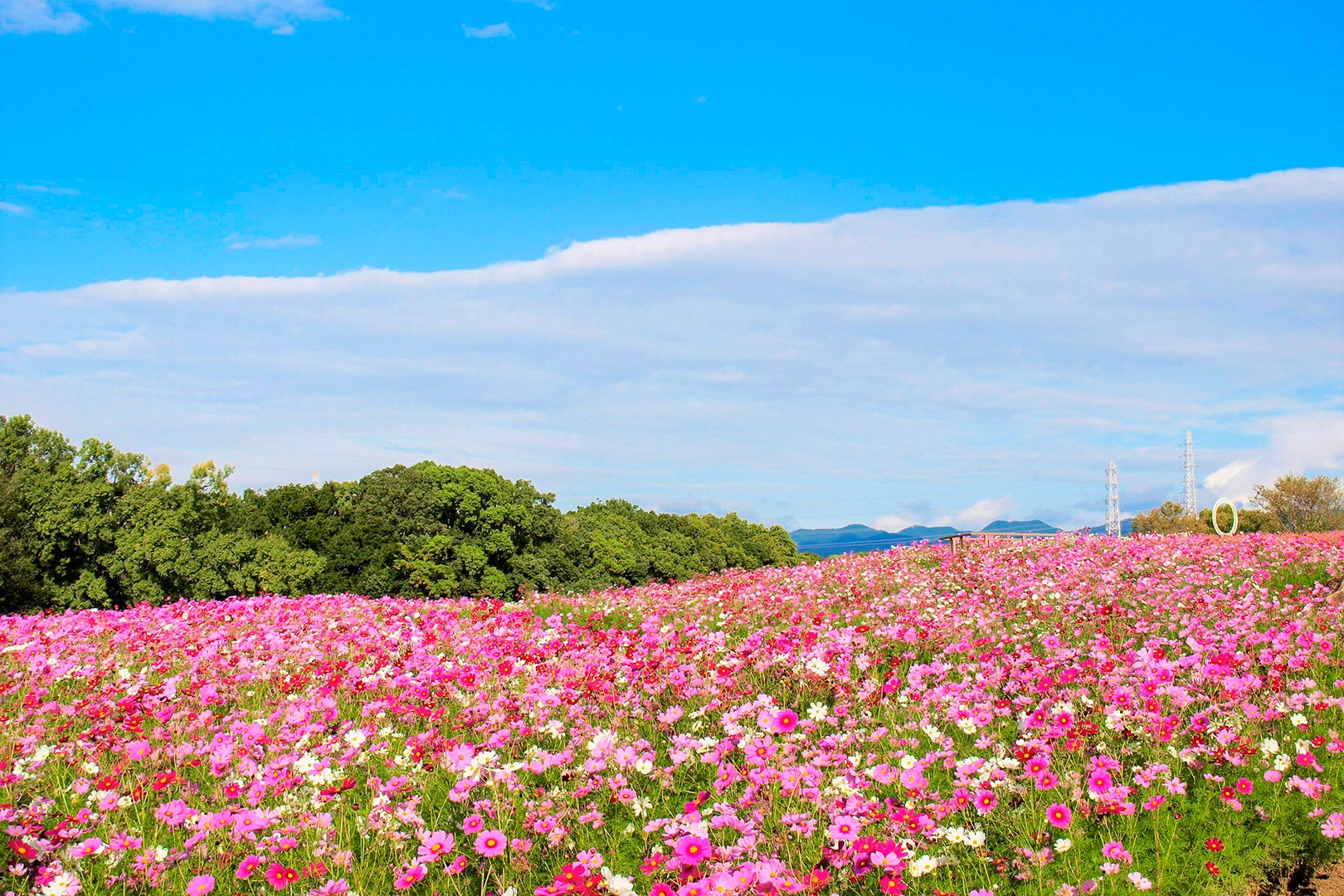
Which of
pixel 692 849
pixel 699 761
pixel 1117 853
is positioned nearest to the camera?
pixel 692 849

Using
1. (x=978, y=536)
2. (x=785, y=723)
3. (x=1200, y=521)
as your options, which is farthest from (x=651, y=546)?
(x=785, y=723)

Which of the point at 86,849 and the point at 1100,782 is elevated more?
the point at 1100,782

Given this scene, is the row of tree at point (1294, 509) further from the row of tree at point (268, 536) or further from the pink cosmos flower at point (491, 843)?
the pink cosmos flower at point (491, 843)

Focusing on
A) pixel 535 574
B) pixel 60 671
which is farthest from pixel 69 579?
pixel 60 671

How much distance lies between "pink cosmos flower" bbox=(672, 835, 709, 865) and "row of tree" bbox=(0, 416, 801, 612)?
83.9 feet

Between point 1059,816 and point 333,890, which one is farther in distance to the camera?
point 1059,816

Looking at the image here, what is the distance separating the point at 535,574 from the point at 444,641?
76.8 feet

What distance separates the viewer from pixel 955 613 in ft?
35.6

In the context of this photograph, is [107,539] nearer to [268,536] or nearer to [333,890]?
[268,536]

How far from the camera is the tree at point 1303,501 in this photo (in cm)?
5262

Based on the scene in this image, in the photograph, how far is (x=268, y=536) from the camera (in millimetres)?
30516

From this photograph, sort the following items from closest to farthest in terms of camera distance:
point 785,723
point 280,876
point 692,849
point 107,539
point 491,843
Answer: point 692,849, point 280,876, point 491,843, point 785,723, point 107,539

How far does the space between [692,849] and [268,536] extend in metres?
30.1

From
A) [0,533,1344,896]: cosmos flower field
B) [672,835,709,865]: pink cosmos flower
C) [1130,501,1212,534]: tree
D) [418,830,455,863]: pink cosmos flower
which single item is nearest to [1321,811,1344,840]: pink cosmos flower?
[0,533,1344,896]: cosmos flower field
